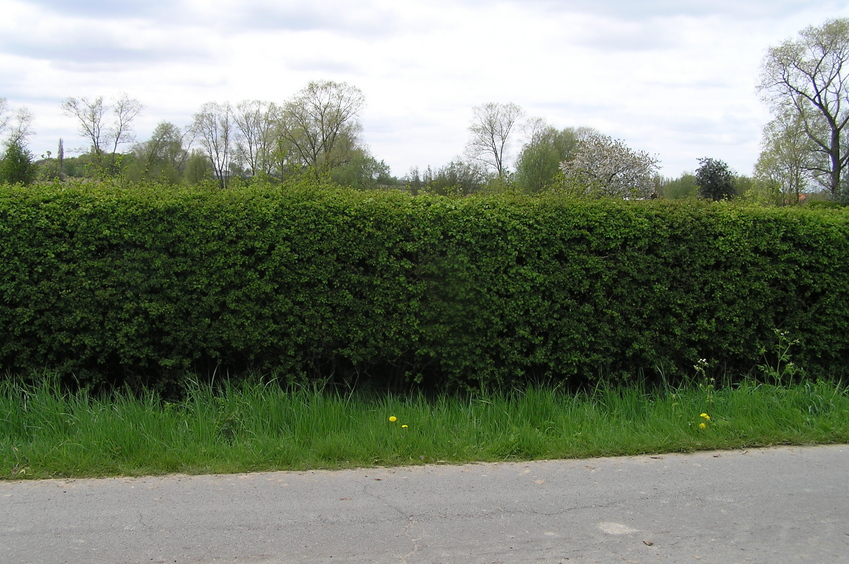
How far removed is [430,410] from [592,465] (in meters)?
1.51

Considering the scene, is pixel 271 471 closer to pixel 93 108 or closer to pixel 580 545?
pixel 580 545

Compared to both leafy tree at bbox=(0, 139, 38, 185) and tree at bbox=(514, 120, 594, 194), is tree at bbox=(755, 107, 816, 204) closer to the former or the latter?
tree at bbox=(514, 120, 594, 194)

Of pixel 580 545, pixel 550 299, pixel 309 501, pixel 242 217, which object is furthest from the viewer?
pixel 550 299

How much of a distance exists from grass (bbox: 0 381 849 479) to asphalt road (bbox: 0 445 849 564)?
0.20 meters

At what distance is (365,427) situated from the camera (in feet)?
16.9

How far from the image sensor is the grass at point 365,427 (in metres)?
4.68

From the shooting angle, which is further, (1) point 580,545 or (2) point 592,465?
(2) point 592,465

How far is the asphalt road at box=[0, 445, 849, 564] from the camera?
346 cm

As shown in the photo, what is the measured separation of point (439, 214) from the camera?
5711 mm

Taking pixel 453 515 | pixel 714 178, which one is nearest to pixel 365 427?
pixel 453 515

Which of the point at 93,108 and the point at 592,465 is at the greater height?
the point at 93,108

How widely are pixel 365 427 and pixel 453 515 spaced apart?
1.43 m

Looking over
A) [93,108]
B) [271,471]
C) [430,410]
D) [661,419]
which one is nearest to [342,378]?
[430,410]

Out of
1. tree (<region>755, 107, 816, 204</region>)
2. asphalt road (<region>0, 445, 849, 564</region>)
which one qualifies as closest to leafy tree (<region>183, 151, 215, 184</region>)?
tree (<region>755, 107, 816, 204</region>)
